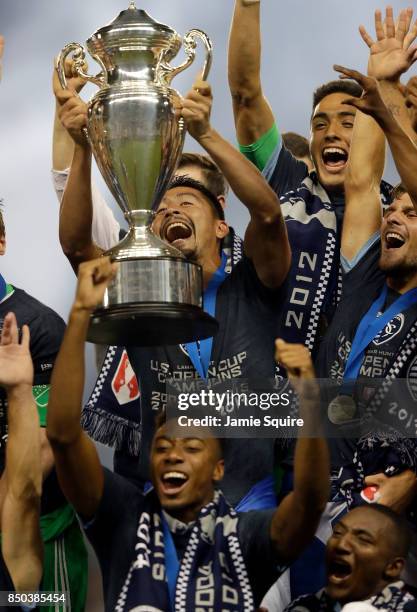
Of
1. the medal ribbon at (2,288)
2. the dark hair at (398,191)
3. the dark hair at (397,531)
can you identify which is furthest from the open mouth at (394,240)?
the medal ribbon at (2,288)

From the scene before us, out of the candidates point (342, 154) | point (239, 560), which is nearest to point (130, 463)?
point (239, 560)

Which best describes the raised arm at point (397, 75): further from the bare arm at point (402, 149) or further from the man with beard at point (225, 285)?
the man with beard at point (225, 285)

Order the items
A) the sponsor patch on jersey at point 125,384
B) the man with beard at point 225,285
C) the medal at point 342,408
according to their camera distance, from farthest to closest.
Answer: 1. the sponsor patch on jersey at point 125,384
2. the medal at point 342,408
3. the man with beard at point 225,285

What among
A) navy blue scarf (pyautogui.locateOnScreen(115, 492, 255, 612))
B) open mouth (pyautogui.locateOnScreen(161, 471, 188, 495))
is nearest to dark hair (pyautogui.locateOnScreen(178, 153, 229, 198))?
open mouth (pyautogui.locateOnScreen(161, 471, 188, 495))

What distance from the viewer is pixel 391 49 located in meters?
5.48

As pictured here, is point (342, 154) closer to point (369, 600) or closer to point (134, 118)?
point (134, 118)

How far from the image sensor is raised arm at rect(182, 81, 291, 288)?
4945mm

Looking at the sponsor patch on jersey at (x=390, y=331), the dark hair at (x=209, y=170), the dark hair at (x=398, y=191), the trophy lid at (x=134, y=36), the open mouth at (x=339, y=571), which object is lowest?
the open mouth at (x=339, y=571)

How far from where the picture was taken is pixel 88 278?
474cm

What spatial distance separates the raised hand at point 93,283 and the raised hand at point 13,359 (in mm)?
559

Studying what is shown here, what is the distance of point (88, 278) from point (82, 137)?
0.53 m

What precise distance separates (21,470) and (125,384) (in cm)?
60

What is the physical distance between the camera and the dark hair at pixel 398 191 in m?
5.49

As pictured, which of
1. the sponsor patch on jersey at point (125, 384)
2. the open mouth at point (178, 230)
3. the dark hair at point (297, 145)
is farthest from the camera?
the dark hair at point (297, 145)
